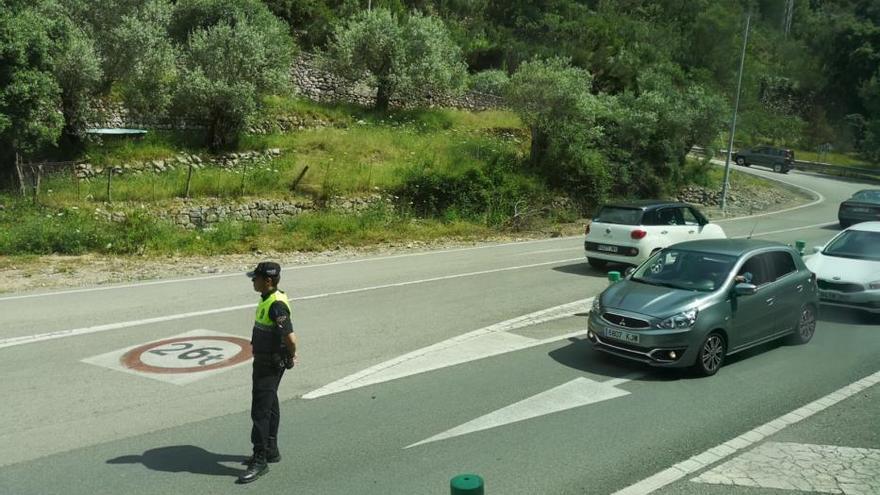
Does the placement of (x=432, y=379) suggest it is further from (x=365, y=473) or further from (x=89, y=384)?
(x=89, y=384)

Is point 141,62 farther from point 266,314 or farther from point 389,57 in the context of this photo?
point 266,314

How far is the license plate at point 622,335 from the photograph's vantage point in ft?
29.3

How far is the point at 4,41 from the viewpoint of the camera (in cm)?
1931

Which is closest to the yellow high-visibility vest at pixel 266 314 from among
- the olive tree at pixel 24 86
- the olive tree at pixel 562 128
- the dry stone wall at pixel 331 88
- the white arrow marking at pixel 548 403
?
the white arrow marking at pixel 548 403

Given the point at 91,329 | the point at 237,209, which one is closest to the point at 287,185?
the point at 237,209

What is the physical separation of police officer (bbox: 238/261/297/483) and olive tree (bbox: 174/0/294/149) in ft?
70.2

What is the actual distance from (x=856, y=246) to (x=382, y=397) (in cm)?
1021

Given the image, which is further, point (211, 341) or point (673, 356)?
point (211, 341)

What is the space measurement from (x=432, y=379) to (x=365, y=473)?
9.40 ft

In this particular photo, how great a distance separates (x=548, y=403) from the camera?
8016 millimetres

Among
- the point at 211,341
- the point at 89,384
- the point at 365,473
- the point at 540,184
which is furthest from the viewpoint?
the point at 540,184

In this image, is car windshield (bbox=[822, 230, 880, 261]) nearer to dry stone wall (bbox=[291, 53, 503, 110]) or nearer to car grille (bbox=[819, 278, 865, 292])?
car grille (bbox=[819, 278, 865, 292])

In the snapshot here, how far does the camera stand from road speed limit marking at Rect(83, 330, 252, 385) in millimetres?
8992

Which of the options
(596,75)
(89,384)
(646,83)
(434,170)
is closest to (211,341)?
(89,384)
